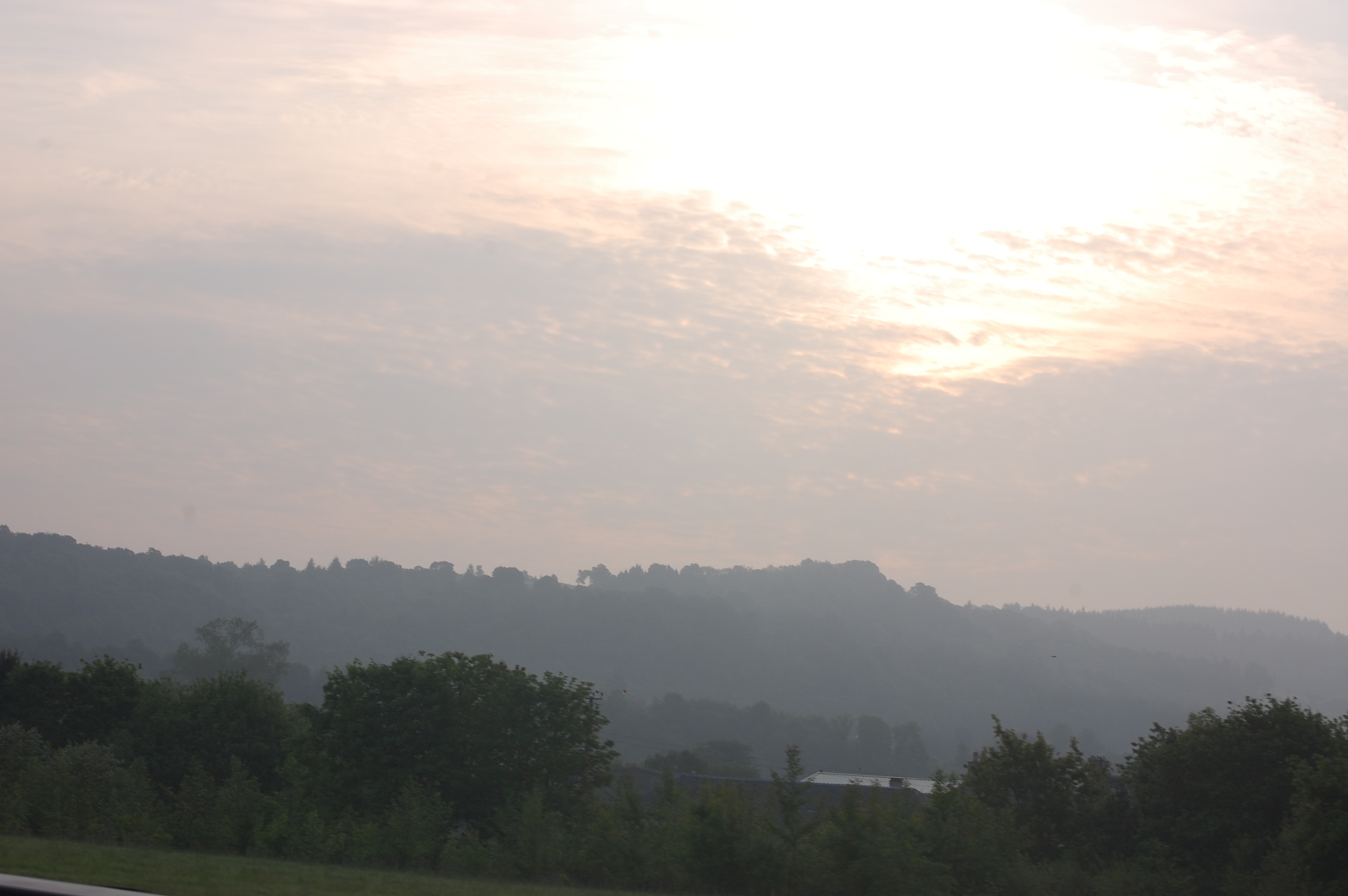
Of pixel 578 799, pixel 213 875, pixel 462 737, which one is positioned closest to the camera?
pixel 213 875

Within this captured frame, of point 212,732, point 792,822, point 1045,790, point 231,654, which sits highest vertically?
point 792,822

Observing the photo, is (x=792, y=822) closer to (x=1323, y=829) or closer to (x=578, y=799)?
(x=1323, y=829)

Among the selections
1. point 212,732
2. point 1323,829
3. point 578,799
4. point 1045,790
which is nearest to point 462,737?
point 578,799

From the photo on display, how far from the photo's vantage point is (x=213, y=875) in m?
22.8

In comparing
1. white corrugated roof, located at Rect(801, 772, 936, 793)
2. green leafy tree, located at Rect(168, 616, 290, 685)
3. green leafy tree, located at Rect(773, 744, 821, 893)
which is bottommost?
white corrugated roof, located at Rect(801, 772, 936, 793)

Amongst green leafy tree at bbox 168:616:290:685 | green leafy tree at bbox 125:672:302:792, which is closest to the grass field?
green leafy tree at bbox 125:672:302:792

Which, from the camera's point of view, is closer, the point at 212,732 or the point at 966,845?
the point at 966,845

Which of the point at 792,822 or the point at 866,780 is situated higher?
the point at 792,822

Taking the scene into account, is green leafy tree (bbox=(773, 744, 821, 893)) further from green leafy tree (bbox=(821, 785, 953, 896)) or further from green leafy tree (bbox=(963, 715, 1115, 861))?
green leafy tree (bbox=(963, 715, 1115, 861))

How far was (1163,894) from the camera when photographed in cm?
3070

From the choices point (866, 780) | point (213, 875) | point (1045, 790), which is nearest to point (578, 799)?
point (1045, 790)

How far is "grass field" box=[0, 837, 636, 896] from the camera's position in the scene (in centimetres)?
2044

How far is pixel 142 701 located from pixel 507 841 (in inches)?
1183

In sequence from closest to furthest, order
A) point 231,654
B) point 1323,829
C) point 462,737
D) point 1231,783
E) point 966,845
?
point 1323,829, point 966,845, point 1231,783, point 462,737, point 231,654
